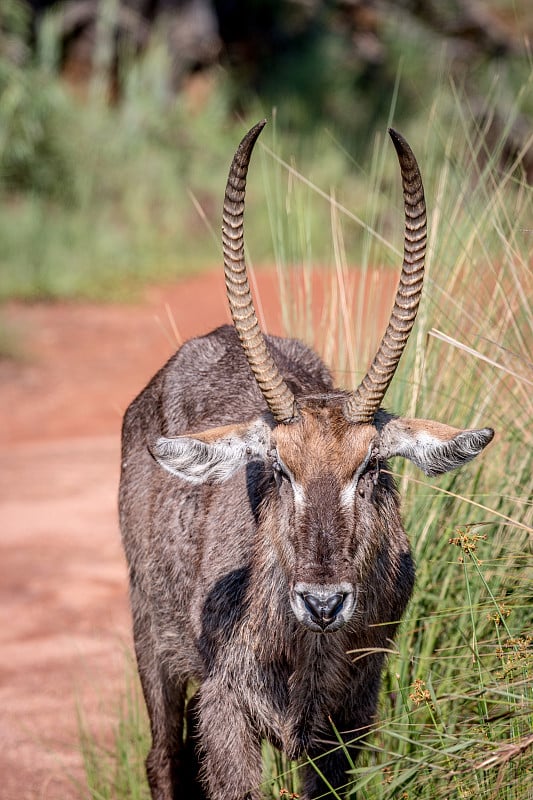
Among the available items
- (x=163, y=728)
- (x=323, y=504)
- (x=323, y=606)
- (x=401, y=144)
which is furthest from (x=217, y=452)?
(x=163, y=728)

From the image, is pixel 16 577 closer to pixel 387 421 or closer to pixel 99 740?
pixel 99 740

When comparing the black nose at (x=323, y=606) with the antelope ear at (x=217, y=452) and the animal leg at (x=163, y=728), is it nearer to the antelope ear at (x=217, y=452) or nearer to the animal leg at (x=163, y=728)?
the antelope ear at (x=217, y=452)

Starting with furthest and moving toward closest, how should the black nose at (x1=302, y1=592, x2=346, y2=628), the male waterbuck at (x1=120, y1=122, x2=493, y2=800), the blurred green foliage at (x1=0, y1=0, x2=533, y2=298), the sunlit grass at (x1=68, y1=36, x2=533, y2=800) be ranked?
the blurred green foliage at (x1=0, y1=0, x2=533, y2=298) < the sunlit grass at (x1=68, y1=36, x2=533, y2=800) < the male waterbuck at (x1=120, y1=122, x2=493, y2=800) < the black nose at (x1=302, y1=592, x2=346, y2=628)

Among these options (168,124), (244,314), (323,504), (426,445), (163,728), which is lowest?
(163,728)

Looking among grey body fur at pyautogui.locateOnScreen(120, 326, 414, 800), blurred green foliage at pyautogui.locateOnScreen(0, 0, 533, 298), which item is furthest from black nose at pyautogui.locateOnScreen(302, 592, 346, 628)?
blurred green foliage at pyautogui.locateOnScreen(0, 0, 533, 298)

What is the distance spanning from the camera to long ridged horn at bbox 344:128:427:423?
3.35 metres

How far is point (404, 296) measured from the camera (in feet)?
11.6

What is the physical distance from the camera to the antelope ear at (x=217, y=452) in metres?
3.72

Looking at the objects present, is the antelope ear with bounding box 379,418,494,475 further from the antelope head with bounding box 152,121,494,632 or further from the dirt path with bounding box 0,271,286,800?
the dirt path with bounding box 0,271,286,800

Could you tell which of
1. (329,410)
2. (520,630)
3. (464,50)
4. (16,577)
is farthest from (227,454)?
(464,50)

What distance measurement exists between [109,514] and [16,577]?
131cm

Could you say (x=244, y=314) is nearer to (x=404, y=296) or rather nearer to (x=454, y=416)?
(x=404, y=296)

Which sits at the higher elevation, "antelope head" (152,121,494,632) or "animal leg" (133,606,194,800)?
"antelope head" (152,121,494,632)

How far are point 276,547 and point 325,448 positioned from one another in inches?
18.6
